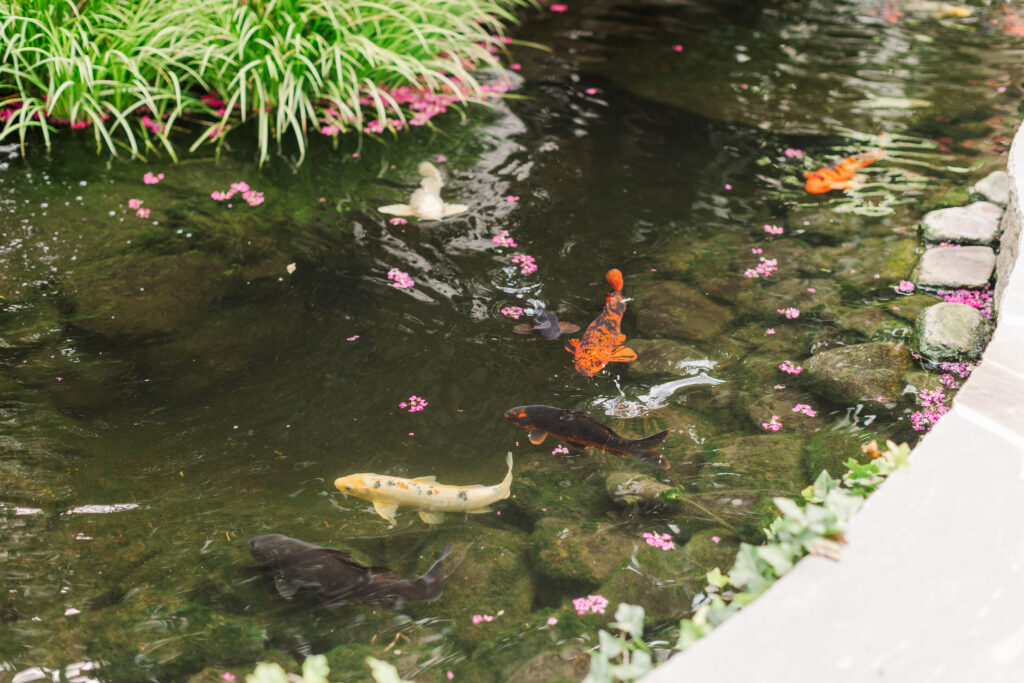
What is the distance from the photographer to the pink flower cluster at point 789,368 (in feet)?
12.2

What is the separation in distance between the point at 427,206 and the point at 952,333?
3008mm

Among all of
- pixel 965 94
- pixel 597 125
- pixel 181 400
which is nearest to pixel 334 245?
pixel 181 400

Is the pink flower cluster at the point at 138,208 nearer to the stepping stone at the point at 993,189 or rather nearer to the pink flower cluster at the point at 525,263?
the pink flower cluster at the point at 525,263

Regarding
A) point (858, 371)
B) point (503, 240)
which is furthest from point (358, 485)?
point (858, 371)

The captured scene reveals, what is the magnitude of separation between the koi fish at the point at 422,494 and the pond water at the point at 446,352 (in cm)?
7

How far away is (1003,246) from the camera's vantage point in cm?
402

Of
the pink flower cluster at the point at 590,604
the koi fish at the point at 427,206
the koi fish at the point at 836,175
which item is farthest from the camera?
the koi fish at the point at 836,175

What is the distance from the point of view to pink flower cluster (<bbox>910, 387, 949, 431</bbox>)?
337 cm

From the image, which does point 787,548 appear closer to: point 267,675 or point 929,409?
point 267,675

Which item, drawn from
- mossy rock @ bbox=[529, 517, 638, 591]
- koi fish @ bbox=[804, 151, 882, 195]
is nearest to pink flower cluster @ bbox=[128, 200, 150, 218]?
mossy rock @ bbox=[529, 517, 638, 591]

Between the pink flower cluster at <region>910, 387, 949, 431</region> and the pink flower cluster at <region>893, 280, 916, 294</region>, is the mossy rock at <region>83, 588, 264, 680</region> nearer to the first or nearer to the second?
the pink flower cluster at <region>910, 387, 949, 431</region>

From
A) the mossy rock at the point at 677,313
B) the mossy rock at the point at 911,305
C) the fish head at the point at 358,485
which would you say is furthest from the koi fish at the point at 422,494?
the mossy rock at the point at 911,305

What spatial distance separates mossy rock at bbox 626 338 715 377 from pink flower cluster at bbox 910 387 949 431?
36.8 inches

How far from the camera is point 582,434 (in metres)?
3.24
